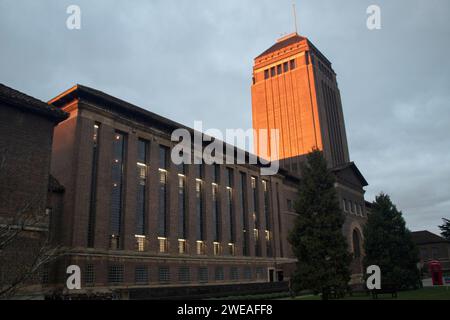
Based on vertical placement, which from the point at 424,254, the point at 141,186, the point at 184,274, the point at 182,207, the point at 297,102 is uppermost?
the point at 297,102

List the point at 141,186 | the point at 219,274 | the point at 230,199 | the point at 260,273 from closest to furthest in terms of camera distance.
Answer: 1. the point at 141,186
2. the point at 219,274
3. the point at 230,199
4. the point at 260,273

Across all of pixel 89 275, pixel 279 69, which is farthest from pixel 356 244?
pixel 279 69

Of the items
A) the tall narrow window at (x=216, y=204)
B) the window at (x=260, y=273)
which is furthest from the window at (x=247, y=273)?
the tall narrow window at (x=216, y=204)

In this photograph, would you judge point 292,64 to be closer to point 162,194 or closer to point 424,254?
point 424,254

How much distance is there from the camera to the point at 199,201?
41.4 meters

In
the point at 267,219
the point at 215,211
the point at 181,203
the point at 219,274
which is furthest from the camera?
the point at 267,219

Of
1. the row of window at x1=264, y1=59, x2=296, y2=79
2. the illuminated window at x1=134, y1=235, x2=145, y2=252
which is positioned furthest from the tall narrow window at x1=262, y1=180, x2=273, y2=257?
the row of window at x1=264, y1=59, x2=296, y2=79

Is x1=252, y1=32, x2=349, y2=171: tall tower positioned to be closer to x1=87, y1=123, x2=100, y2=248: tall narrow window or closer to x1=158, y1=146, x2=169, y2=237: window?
x1=158, y1=146, x2=169, y2=237: window

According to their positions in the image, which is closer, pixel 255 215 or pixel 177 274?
pixel 177 274

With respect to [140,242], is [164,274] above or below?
below

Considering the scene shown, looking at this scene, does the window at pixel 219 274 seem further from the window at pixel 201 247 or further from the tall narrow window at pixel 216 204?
the tall narrow window at pixel 216 204

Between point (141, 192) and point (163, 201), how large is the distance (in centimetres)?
285
